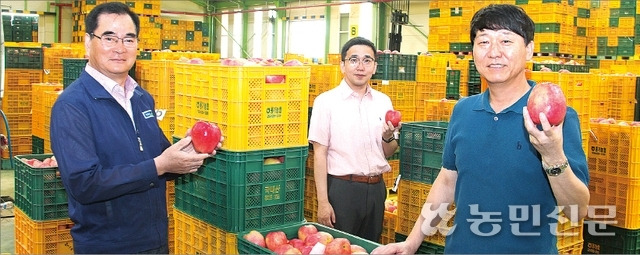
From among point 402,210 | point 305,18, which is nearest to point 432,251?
point 402,210

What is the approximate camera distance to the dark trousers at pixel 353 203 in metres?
4.18

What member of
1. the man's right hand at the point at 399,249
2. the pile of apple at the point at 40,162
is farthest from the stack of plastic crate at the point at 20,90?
the man's right hand at the point at 399,249

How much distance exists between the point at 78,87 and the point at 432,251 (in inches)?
122

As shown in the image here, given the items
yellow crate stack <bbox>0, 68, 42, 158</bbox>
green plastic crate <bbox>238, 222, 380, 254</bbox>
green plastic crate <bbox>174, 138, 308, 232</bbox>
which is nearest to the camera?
green plastic crate <bbox>238, 222, 380, 254</bbox>

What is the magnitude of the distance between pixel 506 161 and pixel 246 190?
5.93 feet

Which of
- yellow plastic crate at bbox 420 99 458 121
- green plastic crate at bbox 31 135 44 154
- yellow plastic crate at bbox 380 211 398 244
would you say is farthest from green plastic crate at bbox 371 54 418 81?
green plastic crate at bbox 31 135 44 154

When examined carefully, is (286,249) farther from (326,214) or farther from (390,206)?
(390,206)

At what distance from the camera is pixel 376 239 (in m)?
4.32

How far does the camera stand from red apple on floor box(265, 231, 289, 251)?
3.32m

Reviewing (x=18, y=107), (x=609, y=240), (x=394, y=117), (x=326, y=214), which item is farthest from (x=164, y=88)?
(x=18, y=107)

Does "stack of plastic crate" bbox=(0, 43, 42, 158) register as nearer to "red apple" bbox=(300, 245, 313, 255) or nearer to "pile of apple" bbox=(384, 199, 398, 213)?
"pile of apple" bbox=(384, 199, 398, 213)

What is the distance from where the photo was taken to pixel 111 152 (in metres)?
2.62

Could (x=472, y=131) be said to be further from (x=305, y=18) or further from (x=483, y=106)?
(x=305, y=18)

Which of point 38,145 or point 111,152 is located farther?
point 38,145
